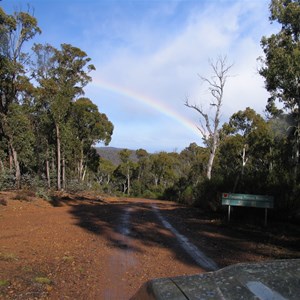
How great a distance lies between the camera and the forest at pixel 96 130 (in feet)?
58.0

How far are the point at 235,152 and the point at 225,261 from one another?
4086cm

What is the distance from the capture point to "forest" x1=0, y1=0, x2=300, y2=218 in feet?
58.0

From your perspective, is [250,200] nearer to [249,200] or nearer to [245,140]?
[249,200]

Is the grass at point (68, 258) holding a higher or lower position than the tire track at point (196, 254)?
lower

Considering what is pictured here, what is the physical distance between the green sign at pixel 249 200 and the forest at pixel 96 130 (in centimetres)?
136

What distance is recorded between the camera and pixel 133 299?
8.25ft

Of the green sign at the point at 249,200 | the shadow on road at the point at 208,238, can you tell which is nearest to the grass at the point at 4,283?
the shadow on road at the point at 208,238

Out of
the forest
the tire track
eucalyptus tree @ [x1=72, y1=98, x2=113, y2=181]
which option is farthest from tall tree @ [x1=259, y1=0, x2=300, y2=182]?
eucalyptus tree @ [x1=72, y1=98, x2=113, y2=181]

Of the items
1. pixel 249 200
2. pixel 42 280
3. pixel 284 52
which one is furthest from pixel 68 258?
pixel 284 52

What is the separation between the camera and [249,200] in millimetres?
12219

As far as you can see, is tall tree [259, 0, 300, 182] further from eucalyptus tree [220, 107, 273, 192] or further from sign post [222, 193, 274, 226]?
eucalyptus tree [220, 107, 273, 192]

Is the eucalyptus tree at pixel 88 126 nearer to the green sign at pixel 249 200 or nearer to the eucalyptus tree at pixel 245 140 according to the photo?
the eucalyptus tree at pixel 245 140

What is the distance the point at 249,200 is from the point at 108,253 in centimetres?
580

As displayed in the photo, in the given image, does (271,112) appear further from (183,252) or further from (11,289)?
(11,289)
